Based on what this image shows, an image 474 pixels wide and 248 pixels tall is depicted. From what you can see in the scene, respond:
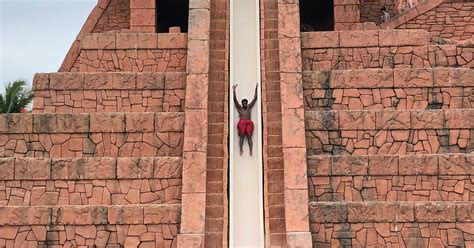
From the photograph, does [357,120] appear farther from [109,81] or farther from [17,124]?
[17,124]

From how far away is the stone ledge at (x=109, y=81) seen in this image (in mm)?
11266

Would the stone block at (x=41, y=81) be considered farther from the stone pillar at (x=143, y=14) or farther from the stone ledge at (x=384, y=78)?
the stone ledge at (x=384, y=78)

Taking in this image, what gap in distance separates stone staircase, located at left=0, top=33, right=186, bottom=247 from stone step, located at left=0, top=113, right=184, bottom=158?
0.02 m

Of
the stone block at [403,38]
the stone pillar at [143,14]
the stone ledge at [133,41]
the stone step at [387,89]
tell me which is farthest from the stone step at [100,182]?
the stone pillar at [143,14]

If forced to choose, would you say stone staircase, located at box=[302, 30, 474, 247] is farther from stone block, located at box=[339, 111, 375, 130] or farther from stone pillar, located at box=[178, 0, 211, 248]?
stone pillar, located at box=[178, 0, 211, 248]

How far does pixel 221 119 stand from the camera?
11.0 m

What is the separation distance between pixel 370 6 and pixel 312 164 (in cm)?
775

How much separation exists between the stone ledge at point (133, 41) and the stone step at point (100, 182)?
9.20ft

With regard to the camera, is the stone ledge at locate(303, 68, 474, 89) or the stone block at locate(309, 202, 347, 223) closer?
the stone block at locate(309, 202, 347, 223)

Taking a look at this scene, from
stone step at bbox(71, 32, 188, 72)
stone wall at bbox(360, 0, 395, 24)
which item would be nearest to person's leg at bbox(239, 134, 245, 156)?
stone step at bbox(71, 32, 188, 72)

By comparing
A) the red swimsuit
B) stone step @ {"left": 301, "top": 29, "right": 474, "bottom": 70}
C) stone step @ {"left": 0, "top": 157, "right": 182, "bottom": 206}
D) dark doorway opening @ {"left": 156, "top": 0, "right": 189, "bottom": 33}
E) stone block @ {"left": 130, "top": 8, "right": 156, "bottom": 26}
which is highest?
dark doorway opening @ {"left": 156, "top": 0, "right": 189, "bottom": 33}

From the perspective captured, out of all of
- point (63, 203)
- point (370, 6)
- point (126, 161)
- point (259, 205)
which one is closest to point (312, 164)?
point (259, 205)

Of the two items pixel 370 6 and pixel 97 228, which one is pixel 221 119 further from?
pixel 370 6

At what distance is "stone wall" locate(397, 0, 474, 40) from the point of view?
14008mm
